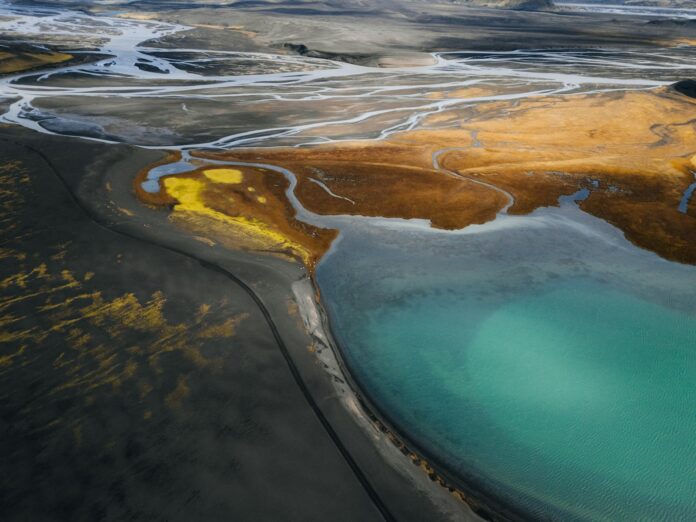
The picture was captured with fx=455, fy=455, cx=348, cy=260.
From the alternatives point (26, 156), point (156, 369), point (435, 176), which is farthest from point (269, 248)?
point (26, 156)

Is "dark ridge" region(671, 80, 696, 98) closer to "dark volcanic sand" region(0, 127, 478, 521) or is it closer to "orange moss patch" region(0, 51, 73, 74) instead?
"dark volcanic sand" region(0, 127, 478, 521)

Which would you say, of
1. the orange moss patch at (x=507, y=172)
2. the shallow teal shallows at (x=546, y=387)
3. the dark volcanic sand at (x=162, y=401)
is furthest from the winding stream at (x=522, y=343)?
the dark volcanic sand at (x=162, y=401)

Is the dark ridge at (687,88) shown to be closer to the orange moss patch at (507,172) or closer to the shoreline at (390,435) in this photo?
the orange moss patch at (507,172)

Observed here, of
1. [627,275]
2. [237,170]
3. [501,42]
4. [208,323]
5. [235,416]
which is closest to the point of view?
[235,416]

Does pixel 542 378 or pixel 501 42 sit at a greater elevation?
pixel 501 42

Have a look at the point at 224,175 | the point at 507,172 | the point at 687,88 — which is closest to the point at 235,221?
the point at 224,175

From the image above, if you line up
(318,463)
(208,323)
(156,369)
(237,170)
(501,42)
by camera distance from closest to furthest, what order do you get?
1. (318,463)
2. (156,369)
3. (208,323)
4. (237,170)
5. (501,42)

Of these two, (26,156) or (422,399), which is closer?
(422,399)

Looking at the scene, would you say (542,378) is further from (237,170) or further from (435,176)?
(237,170)
